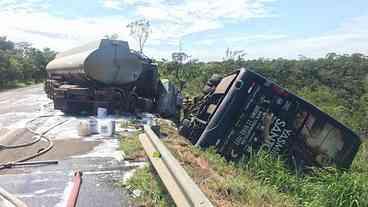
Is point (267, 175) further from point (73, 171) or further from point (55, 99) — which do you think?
point (55, 99)

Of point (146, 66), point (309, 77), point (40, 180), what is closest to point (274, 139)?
point (40, 180)

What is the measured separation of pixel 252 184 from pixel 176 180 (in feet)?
6.12

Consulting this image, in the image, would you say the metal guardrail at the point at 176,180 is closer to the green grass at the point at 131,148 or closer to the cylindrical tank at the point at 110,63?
the green grass at the point at 131,148

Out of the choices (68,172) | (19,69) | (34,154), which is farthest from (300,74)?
(68,172)

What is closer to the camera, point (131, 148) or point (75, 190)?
point (75, 190)

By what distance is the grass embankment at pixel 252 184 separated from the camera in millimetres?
3938

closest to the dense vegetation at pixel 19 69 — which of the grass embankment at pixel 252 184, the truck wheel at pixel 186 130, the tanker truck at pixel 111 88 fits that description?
the tanker truck at pixel 111 88

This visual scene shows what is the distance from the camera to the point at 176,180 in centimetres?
329

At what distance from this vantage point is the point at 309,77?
47.7 metres

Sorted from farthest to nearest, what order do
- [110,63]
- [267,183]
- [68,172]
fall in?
[110,63] < [267,183] < [68,172]

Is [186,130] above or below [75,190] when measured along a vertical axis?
below

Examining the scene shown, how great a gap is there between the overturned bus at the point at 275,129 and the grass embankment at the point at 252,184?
31cm

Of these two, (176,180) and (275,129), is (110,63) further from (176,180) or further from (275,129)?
(176,180)

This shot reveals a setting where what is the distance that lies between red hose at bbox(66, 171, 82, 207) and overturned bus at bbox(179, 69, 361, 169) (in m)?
2.62
